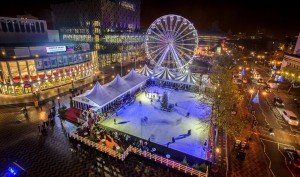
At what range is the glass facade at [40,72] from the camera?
31.1 m

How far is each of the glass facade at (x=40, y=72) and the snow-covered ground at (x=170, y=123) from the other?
20.8 meters

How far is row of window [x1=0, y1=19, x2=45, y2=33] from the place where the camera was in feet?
120

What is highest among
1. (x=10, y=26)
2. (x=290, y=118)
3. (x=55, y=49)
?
(x=10, y=26)

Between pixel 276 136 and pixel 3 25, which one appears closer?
pixel 276 136

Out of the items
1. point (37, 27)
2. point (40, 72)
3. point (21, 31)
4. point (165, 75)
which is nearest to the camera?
point (40, 72)

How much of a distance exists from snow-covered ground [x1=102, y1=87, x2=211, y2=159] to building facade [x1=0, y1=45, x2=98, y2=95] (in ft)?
68.4

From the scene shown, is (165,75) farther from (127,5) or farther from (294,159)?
(127,5)

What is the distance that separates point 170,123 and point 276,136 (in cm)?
1380

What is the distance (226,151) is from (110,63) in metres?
53.4

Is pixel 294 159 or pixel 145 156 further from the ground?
pixel 294 159

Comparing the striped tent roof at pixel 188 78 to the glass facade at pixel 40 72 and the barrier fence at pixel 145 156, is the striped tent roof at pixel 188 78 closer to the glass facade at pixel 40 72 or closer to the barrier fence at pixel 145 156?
the barrier fence at pixel 145 156

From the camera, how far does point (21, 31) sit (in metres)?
39.6

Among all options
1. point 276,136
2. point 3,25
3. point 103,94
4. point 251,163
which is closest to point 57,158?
point 103,94

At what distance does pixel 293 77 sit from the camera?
37.7 metres
